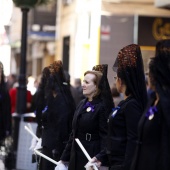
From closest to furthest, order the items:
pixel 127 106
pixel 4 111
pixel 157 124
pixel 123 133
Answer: pixel 157 124 → pixel 127 106 → pixel 123 133 → pixel 4 111

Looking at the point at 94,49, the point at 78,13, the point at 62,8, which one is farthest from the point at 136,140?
the point at 62,8

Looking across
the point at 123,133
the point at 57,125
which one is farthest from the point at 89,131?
the point at 57,125

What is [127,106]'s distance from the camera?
6.89 meters

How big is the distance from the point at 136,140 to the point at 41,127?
13.4 ft

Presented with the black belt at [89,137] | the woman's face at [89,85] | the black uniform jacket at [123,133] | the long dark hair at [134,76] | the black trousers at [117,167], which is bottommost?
the black trousers at [117,167]

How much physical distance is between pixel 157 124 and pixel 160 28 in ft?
44.6

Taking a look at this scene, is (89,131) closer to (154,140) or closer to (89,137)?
(89,137)

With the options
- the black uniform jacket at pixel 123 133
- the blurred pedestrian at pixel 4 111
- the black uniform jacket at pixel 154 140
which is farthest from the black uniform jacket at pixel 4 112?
the black uniform jacket at pixel 154 140

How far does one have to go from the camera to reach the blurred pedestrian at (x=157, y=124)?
5.97 m

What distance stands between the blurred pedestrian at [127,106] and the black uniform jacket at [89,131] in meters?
1.02

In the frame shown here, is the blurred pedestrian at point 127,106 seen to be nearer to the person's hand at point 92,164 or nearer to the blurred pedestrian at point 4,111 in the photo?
the person's hand at point 92,164

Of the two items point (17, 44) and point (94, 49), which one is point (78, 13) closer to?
point (94, 49)

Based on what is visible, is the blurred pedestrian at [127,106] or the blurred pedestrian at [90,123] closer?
the blurred pedestrian at [127,106]

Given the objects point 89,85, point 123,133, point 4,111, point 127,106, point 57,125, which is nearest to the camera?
point 127,106
